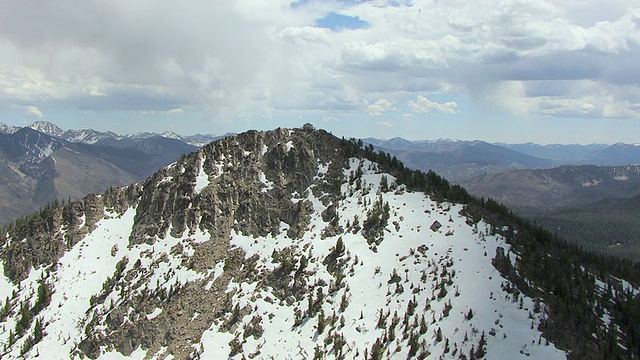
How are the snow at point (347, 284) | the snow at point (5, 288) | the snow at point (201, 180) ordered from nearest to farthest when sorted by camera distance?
the snow at point (347, 284)
the snow at point (5, 288)
the snow at point (201, 180)

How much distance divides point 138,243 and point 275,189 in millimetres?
35152

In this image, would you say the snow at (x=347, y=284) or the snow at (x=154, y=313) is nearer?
the snow at (x=347, y=284)

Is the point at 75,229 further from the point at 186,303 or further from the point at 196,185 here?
the point at 186,303

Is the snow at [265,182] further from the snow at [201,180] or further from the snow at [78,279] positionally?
the snow at [78,279]

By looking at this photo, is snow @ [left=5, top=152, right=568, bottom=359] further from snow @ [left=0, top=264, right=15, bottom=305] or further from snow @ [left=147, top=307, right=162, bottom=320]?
snow @ [left=0, top=264, right=15, bottom=305]

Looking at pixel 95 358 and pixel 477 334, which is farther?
pixel 95 358

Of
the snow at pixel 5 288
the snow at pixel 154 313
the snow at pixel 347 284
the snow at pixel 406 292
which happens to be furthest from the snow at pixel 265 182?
the snow at pixel 5 288

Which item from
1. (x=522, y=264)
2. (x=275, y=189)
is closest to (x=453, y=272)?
(x=522, y=264)

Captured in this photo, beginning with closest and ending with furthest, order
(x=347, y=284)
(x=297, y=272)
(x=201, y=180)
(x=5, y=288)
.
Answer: (x=347, y=284), (x=297, y=272), (x=5, y=288), (x=201, y=180)

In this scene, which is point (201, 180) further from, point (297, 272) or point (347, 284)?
point (347, 284)

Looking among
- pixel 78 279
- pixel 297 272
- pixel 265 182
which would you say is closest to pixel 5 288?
pixel 78 279

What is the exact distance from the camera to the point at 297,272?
84.2 metres

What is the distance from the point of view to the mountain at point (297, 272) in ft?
211

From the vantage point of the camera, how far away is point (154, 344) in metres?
76.6
